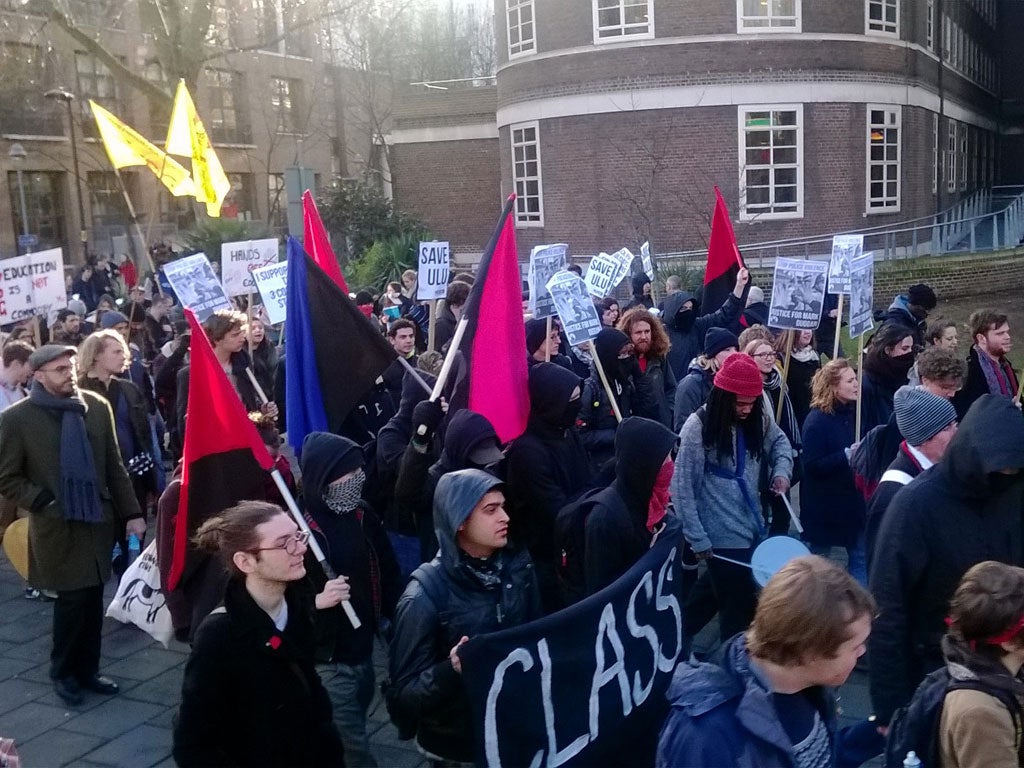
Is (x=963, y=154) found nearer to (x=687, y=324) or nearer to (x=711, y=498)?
(x=687, y=324)

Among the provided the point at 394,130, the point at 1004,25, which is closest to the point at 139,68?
the point at 394,130

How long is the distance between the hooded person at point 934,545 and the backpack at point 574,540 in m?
1.14

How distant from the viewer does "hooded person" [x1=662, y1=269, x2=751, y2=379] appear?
8.84m

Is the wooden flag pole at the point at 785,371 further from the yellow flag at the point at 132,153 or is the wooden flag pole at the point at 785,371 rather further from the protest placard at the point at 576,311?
the yellow flag at the point at 132,153

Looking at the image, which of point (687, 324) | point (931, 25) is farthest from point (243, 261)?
point (931, 25)

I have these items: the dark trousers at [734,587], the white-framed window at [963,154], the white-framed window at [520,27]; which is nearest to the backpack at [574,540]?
the dark trousers at [734,587]

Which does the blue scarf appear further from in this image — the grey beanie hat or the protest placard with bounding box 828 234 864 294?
the protest placard with bounding box 828 234 864 294

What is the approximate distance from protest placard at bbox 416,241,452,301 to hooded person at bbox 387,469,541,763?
5.96 m

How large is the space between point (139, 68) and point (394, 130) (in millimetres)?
Result: 14197

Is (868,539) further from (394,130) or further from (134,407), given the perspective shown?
(394,130)

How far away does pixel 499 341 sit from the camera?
18.9ft

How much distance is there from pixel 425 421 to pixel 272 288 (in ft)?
14.8

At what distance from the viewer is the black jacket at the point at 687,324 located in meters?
8.84

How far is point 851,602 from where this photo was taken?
2.46m
